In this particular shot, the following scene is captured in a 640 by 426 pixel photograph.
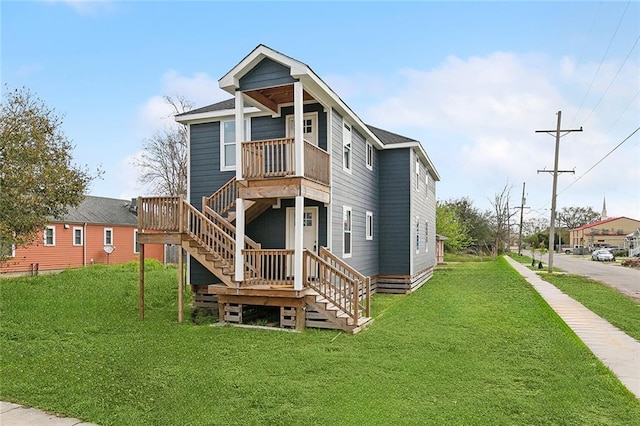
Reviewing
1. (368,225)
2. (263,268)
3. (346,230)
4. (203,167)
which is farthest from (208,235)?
(368,225)

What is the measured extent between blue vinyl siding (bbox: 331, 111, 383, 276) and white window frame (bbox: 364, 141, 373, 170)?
7.1 inches

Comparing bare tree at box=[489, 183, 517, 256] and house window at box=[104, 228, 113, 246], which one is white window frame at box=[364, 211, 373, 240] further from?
bare tree at box=[489, 183, 517, 256]

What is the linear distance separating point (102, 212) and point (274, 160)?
23217mm

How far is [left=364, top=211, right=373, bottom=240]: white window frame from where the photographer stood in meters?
15.0

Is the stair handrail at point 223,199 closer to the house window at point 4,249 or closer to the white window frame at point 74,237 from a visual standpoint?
the house window at point 4,249

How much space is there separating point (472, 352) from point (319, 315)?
336 cm

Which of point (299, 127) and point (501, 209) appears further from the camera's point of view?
point (501, 209)

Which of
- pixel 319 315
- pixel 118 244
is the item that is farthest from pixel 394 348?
pixel 118 244

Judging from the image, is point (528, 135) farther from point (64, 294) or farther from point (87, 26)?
point (64, 294)

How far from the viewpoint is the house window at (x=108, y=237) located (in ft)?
93.0

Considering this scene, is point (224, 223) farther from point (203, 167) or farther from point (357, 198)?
point (357, 198)

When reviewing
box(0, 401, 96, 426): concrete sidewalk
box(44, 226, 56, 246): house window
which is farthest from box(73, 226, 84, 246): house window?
box(0, 401, 96, 426): concrete sidewalk

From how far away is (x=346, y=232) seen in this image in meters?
12.7

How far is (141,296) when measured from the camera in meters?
10.6
